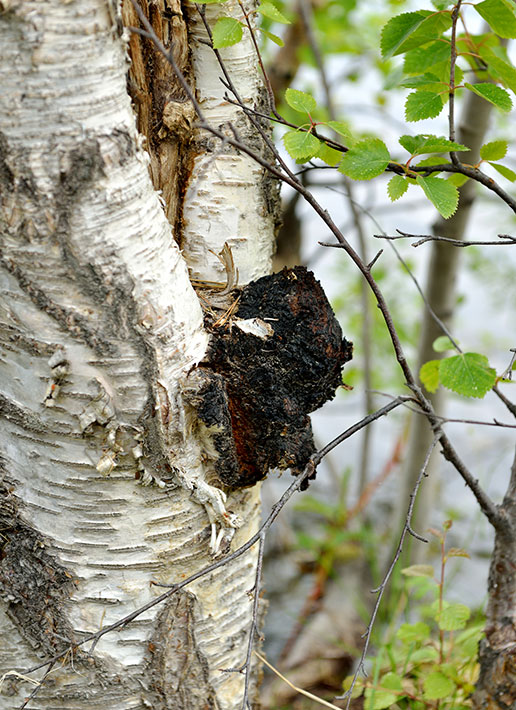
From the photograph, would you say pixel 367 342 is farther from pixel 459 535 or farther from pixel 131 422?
pixel 131 422

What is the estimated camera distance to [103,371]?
2.55ft

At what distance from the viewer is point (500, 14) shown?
0.85 metres

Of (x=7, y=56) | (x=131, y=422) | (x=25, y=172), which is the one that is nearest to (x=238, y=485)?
(x=131, y=422)

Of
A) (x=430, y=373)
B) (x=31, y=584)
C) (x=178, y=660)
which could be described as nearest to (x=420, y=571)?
(x=430, y=373)

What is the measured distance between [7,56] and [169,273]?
0.97ft

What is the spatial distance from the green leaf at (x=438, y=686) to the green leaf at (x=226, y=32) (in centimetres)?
118

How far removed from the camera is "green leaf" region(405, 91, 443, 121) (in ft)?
2.85

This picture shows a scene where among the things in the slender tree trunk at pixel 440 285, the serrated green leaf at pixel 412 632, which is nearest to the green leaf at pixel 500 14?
the slender tree trunk at pixel 440 285

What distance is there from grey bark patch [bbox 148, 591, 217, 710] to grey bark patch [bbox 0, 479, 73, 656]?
134mm

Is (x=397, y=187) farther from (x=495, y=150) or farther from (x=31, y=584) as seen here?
(x=31, y=584)

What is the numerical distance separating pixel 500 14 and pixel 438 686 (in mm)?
1166

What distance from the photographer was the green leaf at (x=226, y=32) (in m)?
0.79

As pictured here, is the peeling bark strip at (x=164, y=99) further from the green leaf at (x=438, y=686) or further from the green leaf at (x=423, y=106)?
the green leaf at (x=438, y=686)

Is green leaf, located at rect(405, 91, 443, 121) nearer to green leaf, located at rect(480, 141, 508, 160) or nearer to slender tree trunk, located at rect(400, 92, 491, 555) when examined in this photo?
green leaf, located at rect(480, 141, 508, 160)
